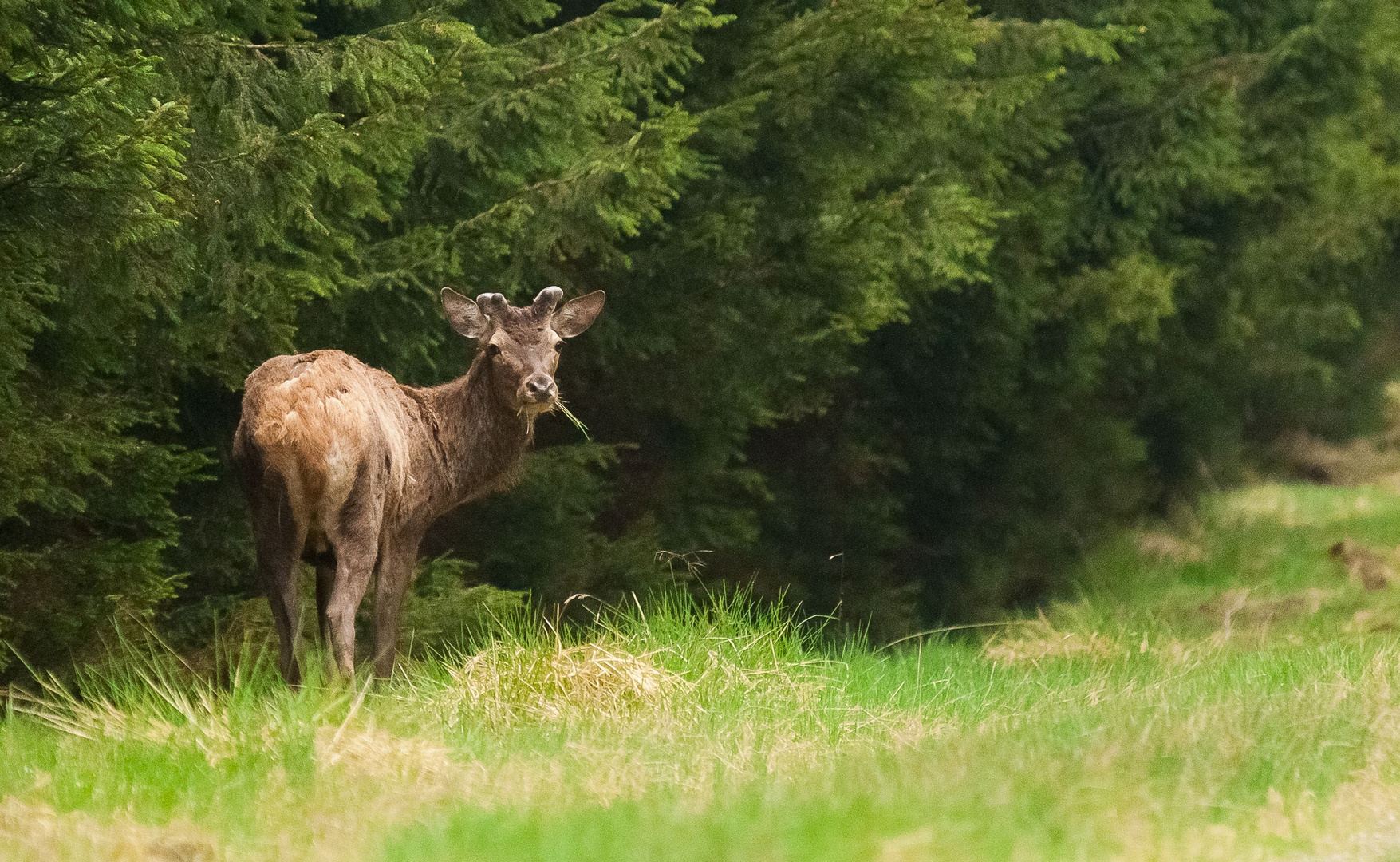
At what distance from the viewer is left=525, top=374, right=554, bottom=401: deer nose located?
7543 millimetres

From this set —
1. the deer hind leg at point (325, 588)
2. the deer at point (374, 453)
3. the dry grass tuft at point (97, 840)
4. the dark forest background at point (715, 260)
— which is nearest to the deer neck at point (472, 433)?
the deer at point (374, 453)

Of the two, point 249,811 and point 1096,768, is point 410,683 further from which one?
point 1096,768

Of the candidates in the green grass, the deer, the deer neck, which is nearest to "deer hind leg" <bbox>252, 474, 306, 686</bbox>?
the deer

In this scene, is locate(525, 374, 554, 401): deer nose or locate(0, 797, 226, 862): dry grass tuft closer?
locate(0, 797, 226, 862): dry grass tuft

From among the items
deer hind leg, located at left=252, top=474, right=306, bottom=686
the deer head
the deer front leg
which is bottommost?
the deer front leg

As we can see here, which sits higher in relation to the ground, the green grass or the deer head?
the deer head

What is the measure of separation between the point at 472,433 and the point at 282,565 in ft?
4.68

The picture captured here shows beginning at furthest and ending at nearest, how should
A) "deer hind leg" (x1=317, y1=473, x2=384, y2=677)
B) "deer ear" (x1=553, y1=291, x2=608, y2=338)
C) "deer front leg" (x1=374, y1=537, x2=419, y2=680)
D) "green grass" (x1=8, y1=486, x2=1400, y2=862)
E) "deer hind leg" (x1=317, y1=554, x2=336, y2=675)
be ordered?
1. "deer ear" (x1=553, y1=291, x2=608, y2=338)
2. "deer front leg" (x1=374, y1=537, x2=419, y2=680)
3. "deer hind leg" (x1=317, y1=554, x2=336, y2=675)
4. "deer hind leg" (x1=317, y1=473, x2=384, y2=677)
5. "green grass" (x1=8, y1=486, x2=1400, y2=862)

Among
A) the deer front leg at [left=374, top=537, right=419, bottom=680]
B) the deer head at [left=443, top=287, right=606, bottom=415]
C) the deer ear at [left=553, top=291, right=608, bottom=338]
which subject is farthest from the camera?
the deer ear at [left=553, top=291, right=608, bottom=338]

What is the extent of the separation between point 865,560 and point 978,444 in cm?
191

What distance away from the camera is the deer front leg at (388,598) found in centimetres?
762

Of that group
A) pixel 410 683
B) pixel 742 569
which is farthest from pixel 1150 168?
pixel 410 683

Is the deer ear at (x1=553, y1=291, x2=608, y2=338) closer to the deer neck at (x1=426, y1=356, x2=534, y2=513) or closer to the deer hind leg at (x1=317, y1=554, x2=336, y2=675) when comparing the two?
the deer neck at (x1=426, y1=356, x2=534, y2=513)

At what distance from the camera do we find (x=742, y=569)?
14109 mm
